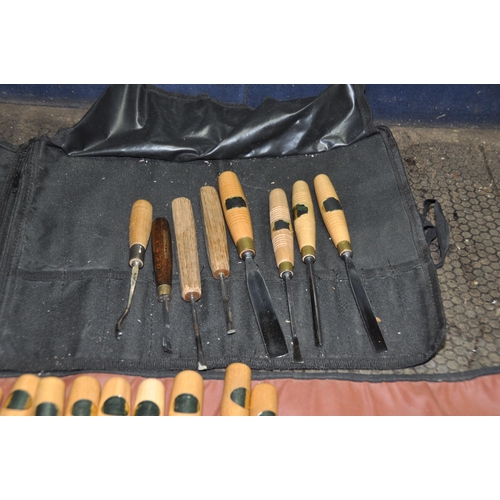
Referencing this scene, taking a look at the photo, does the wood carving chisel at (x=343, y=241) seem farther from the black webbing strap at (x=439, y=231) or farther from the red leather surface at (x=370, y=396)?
the black webbing strap at (x=439, y=231)

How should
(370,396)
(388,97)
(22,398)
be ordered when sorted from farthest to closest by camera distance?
1. (388,97)
2. (370,396)
3. (22,398)

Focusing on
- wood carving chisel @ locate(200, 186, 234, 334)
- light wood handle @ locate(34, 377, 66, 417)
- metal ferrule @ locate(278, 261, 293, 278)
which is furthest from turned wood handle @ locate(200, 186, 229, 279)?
light wood handle @ locate(34, 377, 66, 417)

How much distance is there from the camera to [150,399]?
0.78 meters

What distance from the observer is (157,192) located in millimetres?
1114

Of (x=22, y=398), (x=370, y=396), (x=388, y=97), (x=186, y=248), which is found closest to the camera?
(x=22, y=398)

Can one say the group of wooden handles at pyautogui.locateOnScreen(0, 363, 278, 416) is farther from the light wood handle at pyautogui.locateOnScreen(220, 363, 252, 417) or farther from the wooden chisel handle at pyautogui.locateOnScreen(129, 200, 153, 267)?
the wooden chisel handle at pyautogui.locateOnScreen(129, 200, 153, 267)

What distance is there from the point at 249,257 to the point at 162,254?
16 centimetres

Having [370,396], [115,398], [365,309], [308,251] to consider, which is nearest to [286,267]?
[308,251]

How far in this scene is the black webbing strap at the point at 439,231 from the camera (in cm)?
102

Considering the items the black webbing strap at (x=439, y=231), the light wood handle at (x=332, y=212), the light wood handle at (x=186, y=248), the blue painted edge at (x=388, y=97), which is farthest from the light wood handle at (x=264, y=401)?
the blue painted edge at (x=388, y=97)

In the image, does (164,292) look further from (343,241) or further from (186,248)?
(343,241)

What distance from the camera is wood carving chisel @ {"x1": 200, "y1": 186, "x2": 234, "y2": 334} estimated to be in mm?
922

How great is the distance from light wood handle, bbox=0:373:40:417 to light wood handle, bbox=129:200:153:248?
0.30m

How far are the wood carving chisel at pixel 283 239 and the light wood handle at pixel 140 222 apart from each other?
0.81ft
